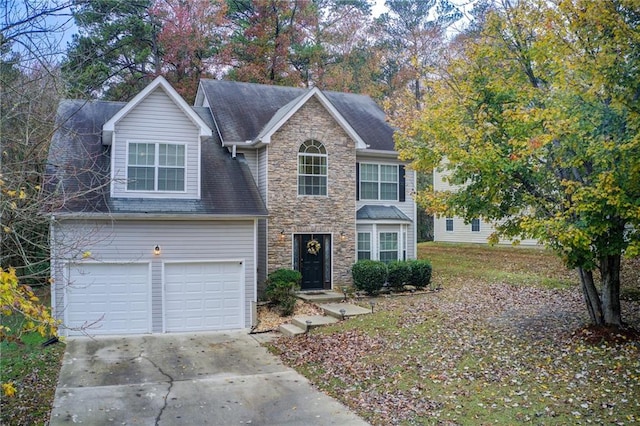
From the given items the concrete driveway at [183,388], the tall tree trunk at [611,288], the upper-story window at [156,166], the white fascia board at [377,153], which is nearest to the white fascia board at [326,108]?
the white fascia board at [377,153]

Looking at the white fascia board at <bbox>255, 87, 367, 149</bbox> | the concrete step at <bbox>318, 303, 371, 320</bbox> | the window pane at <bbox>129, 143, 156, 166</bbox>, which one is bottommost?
the concrete step at <bbox>318, 303, 371, 320</bbox>

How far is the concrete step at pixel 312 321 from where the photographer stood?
13672 millimetres

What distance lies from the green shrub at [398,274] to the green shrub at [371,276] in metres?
0.27

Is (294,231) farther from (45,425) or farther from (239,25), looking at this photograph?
(239,25)

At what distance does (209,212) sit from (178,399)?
666 centimetres

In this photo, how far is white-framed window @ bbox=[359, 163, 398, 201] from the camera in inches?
769

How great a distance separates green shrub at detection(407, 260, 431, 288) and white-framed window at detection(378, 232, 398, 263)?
117 cm

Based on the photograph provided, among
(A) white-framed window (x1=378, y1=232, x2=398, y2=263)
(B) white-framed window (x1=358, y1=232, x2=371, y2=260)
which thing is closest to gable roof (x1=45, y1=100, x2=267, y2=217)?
(B) white-framed window (x1=358, y1=232, x2=371, y2=260)

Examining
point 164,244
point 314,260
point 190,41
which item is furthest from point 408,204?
point 190,41

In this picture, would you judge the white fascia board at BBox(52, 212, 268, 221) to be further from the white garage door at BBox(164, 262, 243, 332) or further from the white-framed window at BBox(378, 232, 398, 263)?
the white-framed window at BBox(378, 232, 398, 263)

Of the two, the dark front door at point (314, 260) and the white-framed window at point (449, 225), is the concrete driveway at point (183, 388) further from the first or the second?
the white-framed window at point (449, 225)

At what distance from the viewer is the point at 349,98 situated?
22875 mm

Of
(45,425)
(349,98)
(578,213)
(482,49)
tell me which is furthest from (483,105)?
(349,98)

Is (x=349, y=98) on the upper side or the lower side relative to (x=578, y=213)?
upper
